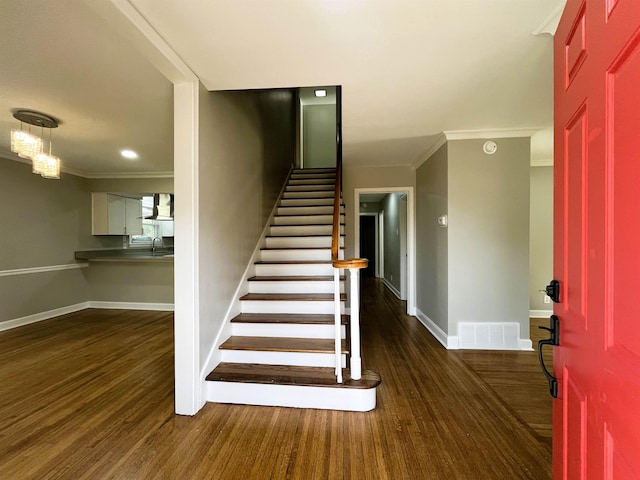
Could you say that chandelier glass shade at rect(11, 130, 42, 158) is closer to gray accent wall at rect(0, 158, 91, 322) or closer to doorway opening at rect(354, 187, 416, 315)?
gray accent wall at rect(0, 158, 91, 322)

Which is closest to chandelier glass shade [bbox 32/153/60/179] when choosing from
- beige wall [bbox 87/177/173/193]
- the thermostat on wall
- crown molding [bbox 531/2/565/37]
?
beige wall [bbox 87/177/173/193]

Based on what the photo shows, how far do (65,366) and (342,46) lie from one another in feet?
11.8

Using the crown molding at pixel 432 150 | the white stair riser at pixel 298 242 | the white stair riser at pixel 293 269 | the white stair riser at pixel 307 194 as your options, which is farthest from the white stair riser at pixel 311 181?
the white stair riser at pixel 293 269

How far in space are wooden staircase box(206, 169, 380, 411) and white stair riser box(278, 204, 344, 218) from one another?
27 cm

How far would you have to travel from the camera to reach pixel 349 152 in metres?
3.70

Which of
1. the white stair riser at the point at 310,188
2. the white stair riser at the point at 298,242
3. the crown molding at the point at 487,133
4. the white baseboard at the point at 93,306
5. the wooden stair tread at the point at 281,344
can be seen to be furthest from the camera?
the white stair riser at the point at 310,188

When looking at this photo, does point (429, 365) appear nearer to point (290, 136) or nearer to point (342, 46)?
point (342, 46)

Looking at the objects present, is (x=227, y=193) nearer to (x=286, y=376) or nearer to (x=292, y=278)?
(x=292, y=278)

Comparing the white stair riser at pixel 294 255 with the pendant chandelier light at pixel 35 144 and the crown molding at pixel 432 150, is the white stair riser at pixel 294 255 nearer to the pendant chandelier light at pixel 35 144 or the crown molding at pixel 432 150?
the crown molding at pixel 432 150

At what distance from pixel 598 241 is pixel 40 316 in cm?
603

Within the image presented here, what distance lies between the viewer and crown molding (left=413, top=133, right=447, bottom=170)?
3124 mm

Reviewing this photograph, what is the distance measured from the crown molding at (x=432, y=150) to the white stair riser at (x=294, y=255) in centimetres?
174

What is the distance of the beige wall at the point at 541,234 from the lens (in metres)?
3.99

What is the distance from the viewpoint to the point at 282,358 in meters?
2.27
